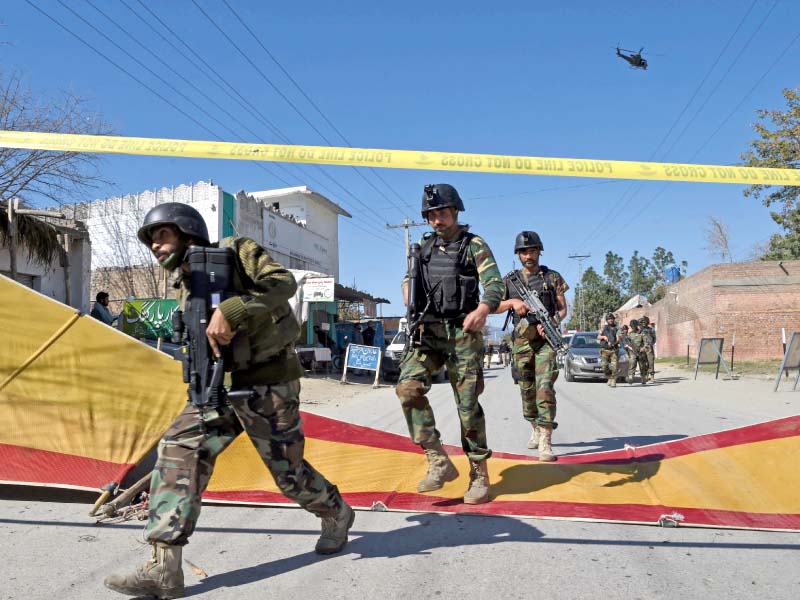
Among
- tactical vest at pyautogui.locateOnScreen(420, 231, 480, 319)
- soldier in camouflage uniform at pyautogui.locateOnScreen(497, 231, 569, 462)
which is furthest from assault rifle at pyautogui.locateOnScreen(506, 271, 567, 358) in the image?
tactical vest at pyautogui.locateOnScreen(420, 231, 480, 319)

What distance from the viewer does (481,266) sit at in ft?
13.6

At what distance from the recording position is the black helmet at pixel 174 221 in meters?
2.84

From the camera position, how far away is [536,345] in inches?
234

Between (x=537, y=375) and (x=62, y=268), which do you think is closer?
(x=537, y=375)

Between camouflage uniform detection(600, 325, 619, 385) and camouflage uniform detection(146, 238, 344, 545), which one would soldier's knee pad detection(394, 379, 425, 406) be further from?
camouflage uniform detection(600, 325, 619, 385)

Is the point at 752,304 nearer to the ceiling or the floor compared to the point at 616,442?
nearer to the ceiling

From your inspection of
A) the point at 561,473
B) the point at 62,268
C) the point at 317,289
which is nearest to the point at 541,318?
the point at 561,473

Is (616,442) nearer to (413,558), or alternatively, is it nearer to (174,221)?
(413,558)

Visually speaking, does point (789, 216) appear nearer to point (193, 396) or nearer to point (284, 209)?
point (284, 209)

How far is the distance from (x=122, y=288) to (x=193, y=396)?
72.0 ft

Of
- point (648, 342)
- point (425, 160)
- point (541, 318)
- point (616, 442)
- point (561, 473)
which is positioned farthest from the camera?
point (648, 342)

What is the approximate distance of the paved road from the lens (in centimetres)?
271

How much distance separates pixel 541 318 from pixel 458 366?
1.97m

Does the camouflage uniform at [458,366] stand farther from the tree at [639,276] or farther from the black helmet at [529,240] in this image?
the tree at [639,276]
